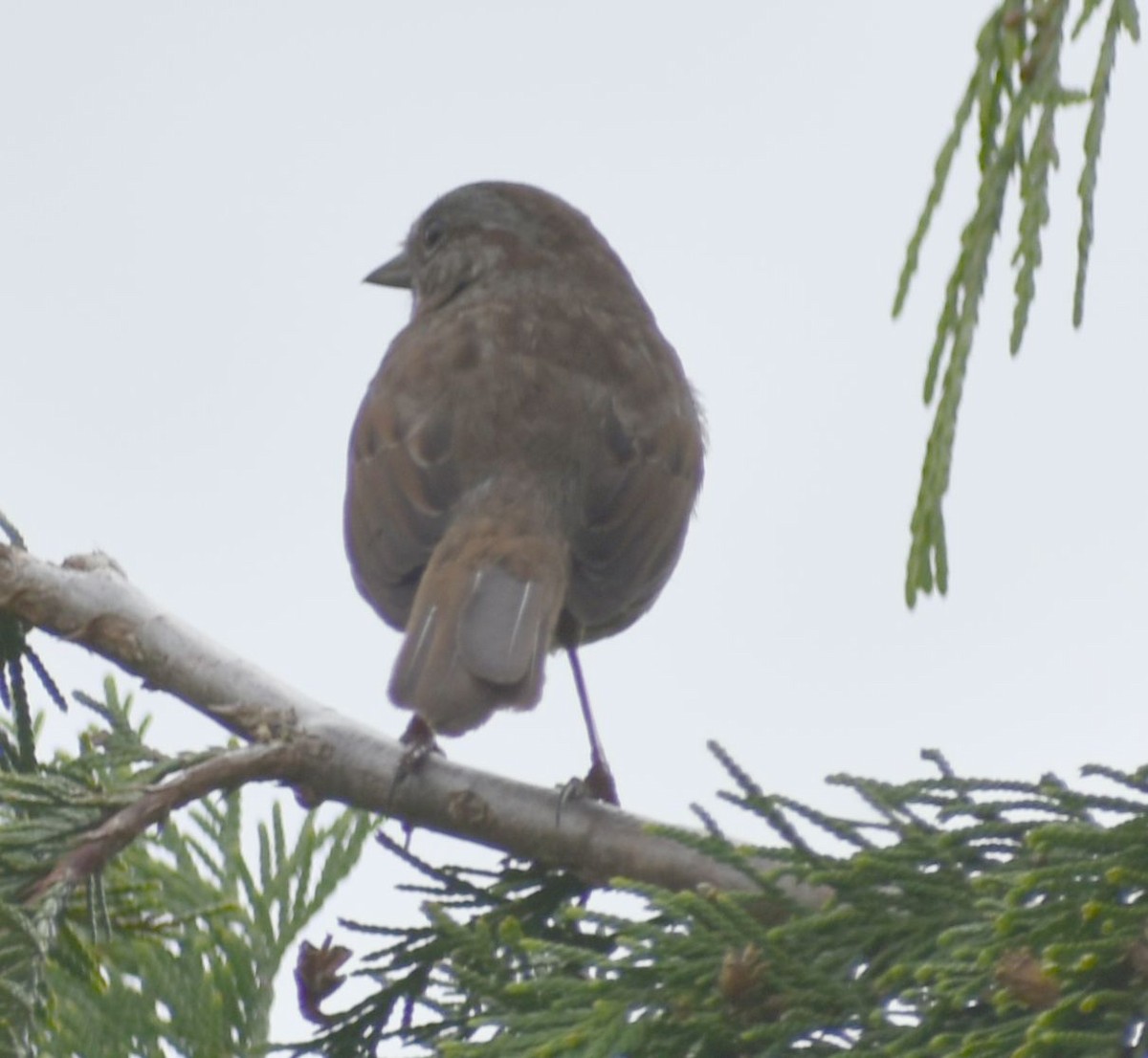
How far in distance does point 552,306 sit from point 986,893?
3833 millimetres

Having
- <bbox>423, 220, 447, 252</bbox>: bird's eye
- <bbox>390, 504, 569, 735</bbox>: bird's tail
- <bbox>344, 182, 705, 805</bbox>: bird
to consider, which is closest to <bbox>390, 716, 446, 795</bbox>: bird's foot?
<bbox>344, 182, 705, 805</bbox>: bird

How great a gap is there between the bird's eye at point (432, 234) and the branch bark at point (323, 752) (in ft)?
10.9

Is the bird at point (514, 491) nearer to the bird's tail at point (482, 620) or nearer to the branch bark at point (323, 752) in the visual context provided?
the bird's tail at point (482, 620)

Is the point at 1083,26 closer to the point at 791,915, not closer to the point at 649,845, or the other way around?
the point at 791,915

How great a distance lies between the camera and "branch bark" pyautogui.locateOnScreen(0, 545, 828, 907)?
10.3 ft

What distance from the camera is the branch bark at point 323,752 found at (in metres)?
3.13

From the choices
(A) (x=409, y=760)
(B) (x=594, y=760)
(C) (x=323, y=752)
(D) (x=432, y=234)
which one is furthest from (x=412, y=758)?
(D) (x=432, y=234)

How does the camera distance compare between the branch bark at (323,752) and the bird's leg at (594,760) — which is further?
the bird's leg at (594,760)

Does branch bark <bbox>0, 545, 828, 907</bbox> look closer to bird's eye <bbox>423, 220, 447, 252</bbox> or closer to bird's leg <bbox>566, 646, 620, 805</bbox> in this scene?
bird's leg <bbox>566, 646, 620, 805</bbox>

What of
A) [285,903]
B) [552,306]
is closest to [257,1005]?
[285,903]

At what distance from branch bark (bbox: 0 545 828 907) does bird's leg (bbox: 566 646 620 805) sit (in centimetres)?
111

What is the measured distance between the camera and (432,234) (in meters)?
6.89

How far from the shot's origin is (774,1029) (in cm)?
215

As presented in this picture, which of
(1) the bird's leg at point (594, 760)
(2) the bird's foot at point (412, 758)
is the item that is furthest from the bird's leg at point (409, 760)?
(1) the bird's leg at point (594, 760)
